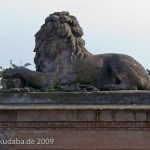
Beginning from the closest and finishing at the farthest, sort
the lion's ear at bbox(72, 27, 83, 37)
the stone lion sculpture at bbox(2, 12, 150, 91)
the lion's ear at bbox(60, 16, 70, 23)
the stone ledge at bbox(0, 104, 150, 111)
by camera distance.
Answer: the stone ledge at bbox(0, 104, 150, 111) → the stone lion sculpture at bbox(2, 12, 150, 91) → the lion's ear at bbox(60, 16, 70, 23) → the lion's ear at bbox(72, 27, 83, 37)

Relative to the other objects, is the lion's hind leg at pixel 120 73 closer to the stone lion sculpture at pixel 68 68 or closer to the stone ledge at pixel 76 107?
the stone lion sculpture at pixel 68 68

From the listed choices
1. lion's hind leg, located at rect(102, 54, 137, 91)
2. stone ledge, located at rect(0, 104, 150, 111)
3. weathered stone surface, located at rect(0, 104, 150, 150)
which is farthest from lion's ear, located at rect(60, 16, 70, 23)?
weathered stone surface, located at rect(0, 104, 150, 150)

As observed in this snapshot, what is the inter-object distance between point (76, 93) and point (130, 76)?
4.42 ft

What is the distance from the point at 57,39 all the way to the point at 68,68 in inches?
24.9

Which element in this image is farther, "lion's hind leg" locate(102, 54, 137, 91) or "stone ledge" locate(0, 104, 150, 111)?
"lion's hind leg" locate(102, 54, 137, 91)

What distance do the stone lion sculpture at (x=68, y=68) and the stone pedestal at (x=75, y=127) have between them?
115 cm

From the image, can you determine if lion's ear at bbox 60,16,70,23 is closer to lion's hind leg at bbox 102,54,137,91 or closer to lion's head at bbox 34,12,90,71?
lion's head at bbox 34,12,90,71

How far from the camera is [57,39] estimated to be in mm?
10805

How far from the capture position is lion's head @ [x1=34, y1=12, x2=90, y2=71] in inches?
424

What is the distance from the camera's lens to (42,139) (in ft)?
31.2

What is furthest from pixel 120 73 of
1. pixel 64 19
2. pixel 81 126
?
pixel 81 126

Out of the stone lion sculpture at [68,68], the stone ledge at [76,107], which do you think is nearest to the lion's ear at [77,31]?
the stone lion sculpture at [68,68]

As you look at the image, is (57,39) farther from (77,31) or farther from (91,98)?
(91,98)

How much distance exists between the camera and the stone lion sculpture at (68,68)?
35.0ft
